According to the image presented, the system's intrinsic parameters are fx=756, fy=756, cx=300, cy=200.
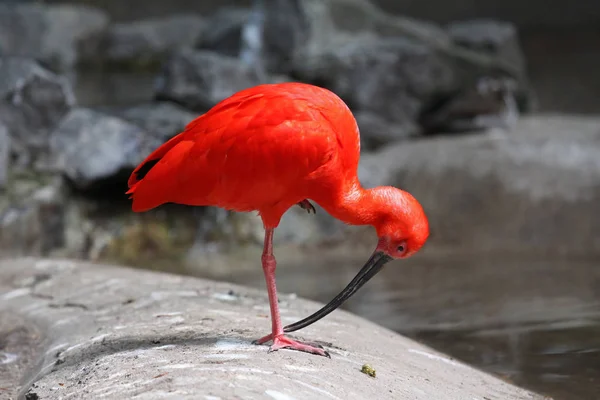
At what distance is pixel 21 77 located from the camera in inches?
292

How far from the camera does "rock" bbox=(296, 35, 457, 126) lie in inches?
360

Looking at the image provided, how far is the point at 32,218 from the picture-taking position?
22.6 feet

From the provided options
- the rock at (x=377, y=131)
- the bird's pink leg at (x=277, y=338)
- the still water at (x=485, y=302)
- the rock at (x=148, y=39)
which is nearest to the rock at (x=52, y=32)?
the rock at (x=148, y=39)

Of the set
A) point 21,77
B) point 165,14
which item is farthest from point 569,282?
point 165,14

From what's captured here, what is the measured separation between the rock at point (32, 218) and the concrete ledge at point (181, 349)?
7.07ft

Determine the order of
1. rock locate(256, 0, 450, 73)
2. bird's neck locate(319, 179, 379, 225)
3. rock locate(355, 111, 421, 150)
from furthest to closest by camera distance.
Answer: rock locate(256, 0, 450, 73) < rock locate(355, 111, 421, 150) < bird's neck locate(319, 179, 379, 225)

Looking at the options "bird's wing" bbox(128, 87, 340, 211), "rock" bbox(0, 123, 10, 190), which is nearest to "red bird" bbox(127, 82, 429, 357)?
"bird's wing" bbox(128, 87, 340, 211)

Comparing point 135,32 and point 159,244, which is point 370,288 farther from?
point 135,32

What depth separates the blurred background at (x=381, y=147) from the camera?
5457 millimetres

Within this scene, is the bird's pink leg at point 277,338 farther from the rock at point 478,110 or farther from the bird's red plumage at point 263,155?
the rock at point 478,110

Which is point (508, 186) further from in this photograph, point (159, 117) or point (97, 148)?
point (97, 148)

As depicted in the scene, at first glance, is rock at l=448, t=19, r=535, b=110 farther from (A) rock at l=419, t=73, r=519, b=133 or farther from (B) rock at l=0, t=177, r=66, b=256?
(B) rock at l=0, t=177, r=66, b=256

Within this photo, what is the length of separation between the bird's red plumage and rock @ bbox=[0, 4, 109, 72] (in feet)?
23.5

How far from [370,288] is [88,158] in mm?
3068
